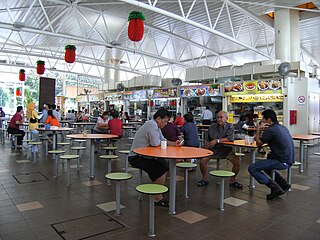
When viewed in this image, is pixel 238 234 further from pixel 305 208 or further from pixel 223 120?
pixel 223 120

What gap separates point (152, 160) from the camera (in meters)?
3.73

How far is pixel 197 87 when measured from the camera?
11.8m

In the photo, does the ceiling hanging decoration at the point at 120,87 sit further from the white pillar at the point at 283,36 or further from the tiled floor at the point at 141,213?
the tiled floor at the point at 141,213

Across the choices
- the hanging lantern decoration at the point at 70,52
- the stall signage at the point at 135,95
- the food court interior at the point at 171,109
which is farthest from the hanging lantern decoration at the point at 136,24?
the stall signage at the point at 135,95

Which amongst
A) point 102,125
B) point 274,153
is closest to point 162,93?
point 102,125

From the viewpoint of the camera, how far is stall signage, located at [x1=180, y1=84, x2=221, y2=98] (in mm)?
10977

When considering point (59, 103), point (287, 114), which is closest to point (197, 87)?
point (287, 114)

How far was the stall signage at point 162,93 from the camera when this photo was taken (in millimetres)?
13086

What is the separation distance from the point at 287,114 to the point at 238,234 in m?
7.74

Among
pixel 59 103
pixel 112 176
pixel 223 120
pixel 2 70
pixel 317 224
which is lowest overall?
pixel 317 224

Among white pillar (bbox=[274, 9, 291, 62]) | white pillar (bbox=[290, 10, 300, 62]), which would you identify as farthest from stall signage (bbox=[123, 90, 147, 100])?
white pillar (bbox=[290, 10, 300, 62])

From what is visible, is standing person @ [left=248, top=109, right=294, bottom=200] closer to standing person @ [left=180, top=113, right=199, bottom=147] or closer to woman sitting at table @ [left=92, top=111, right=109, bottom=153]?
standing person @ [left=180, top=113, right=199, bottom=147]

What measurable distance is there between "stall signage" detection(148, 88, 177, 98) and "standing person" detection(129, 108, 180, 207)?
9.28 metres

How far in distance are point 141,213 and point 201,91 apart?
8.81m
